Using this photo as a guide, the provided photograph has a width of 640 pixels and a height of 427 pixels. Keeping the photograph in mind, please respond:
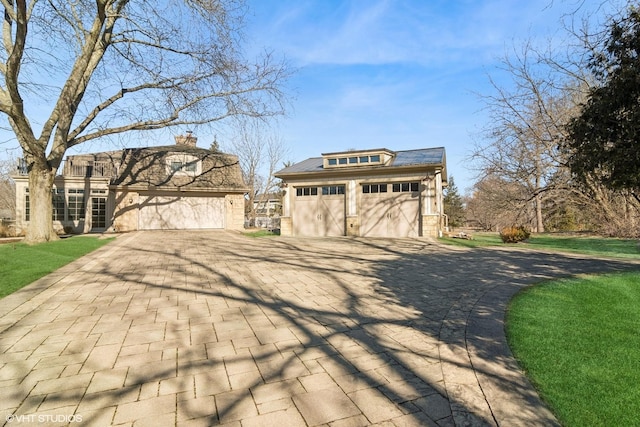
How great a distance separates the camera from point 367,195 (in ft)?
53.6

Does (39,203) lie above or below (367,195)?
below

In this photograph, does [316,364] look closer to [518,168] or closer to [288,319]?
[288,319]

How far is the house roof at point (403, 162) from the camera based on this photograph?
599 inches

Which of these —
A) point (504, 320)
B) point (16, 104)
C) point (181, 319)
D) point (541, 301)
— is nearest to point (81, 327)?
point (181, 319)

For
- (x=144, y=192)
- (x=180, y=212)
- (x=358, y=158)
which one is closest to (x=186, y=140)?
(x=144, y=192)

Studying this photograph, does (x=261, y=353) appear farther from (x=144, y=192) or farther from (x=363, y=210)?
(x=144, y=192)

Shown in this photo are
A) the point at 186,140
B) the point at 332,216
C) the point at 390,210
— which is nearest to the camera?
the point at 390,210

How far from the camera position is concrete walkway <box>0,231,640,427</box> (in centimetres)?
216

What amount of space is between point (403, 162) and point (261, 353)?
14.2 metres

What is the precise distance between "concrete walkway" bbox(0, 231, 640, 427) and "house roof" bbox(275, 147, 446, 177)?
9.73 metres

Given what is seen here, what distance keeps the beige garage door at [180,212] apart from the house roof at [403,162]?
584 centimetres

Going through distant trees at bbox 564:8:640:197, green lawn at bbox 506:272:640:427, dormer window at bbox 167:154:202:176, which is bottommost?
green lawn at bbox 506:272:640:427

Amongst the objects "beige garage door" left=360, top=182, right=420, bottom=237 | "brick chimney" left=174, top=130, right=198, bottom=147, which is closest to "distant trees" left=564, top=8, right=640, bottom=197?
"beige garage door" left=360, top=182, right=420, bottom=237

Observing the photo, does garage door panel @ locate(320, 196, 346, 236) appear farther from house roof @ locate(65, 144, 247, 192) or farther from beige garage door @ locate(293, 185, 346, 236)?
house roof @ locate(65, 144, 247, 192)
